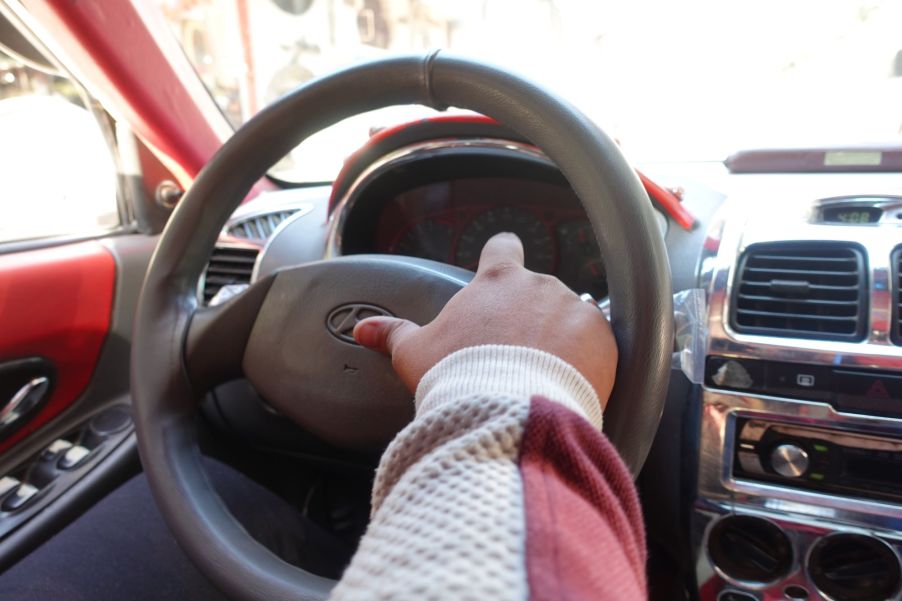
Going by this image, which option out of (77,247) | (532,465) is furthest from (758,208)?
(77,247)

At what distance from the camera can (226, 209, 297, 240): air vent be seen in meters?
1.33

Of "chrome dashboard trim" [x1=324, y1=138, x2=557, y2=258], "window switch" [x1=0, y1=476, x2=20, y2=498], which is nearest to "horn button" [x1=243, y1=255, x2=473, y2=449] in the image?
"chrome dashboard trim" [x1=324, y1=138, x2=557, y2=258]

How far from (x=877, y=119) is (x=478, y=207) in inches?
30.1

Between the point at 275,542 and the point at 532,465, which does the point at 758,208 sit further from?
the point at 275,542

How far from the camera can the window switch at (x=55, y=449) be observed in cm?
128

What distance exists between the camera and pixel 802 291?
2.98 feet

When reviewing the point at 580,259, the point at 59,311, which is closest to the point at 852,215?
the point at 580,259

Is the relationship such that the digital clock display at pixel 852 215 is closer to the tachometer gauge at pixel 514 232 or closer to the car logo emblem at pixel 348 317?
the tachometer gauge at pixel 514 232

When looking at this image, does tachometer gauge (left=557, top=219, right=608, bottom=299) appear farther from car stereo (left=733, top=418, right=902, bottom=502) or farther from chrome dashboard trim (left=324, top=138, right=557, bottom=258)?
car stereo (left=733, top=418, right=902, bottom=502)

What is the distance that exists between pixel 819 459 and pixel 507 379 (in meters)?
0.62

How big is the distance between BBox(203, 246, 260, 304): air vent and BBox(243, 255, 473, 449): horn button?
1.25ft

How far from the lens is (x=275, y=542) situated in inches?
41.0

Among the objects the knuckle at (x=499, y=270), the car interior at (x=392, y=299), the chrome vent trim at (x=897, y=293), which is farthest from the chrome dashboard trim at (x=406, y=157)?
the chrome vent trim at (x=897, y=293)

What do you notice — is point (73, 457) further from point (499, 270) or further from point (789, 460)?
point (789, 460)
